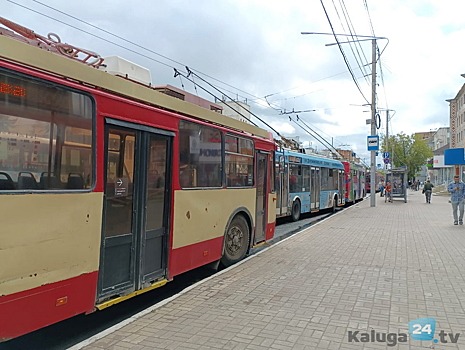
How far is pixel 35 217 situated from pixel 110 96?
61.8 inches

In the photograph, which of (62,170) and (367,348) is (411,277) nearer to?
(367,348)

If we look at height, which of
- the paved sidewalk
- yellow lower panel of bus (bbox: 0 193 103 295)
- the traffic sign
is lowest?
the paved sidewalk

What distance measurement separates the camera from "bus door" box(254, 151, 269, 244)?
8.52 meters

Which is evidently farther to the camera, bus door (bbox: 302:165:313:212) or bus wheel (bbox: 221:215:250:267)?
bus door (bbox: 302:165:313:212)

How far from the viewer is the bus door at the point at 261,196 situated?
335 inches

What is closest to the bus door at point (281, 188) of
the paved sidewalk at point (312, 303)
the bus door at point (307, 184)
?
the bus door at point (307, 184)

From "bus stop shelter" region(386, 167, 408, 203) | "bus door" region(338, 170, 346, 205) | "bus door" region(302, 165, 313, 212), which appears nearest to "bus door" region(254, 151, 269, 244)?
"bus door" region(302, 165, 313, 212)

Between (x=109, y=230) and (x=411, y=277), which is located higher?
(x=109, y=230)

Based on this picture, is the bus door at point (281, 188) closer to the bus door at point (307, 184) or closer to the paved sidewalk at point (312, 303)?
the bus door at point (307, 184)

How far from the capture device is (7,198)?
3.17 metres

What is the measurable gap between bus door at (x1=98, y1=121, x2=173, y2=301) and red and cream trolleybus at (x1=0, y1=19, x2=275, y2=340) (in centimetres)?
1

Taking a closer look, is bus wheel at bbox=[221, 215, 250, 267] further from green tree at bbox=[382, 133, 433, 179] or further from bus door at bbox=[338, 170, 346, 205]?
green tree at bbox=[382, 133, 433, 179]

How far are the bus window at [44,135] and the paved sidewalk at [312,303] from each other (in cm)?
167

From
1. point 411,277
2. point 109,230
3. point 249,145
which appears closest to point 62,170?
point 109,230
